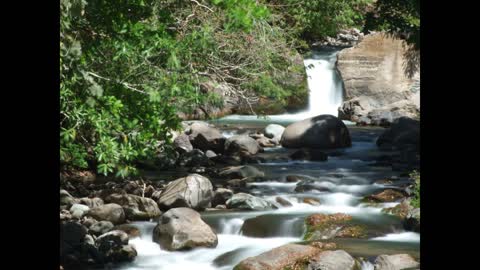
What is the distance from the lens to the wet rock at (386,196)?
11375 millimetres

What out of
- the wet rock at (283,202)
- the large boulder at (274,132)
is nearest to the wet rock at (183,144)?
the large boulder at (274,132)

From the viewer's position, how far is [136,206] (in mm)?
10469

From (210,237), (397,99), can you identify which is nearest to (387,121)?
(397,99)

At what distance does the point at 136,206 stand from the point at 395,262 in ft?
14.3

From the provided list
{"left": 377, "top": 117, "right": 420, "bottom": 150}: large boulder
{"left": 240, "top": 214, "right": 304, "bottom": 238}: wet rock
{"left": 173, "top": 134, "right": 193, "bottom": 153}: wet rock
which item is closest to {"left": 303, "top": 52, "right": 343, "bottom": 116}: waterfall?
{"left": 377, "top": 117, "right": 420, "bottom": 150}: large boulder

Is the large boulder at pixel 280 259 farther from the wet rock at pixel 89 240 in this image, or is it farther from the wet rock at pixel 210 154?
the wet rock at pixel 210 154

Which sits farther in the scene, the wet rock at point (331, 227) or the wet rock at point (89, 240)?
the wet rock at point (331, 227)

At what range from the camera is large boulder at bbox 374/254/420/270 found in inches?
299

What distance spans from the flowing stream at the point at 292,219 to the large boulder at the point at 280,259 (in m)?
0.61

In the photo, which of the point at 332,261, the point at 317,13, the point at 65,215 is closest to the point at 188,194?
the point at 65,215

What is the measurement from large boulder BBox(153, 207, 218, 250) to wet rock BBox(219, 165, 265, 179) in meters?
4.14

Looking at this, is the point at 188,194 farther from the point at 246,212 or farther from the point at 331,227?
the point at 331,227

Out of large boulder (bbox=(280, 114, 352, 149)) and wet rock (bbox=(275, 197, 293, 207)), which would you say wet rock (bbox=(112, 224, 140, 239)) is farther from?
large boulder (bbox=(280, 114, 352, 149))
